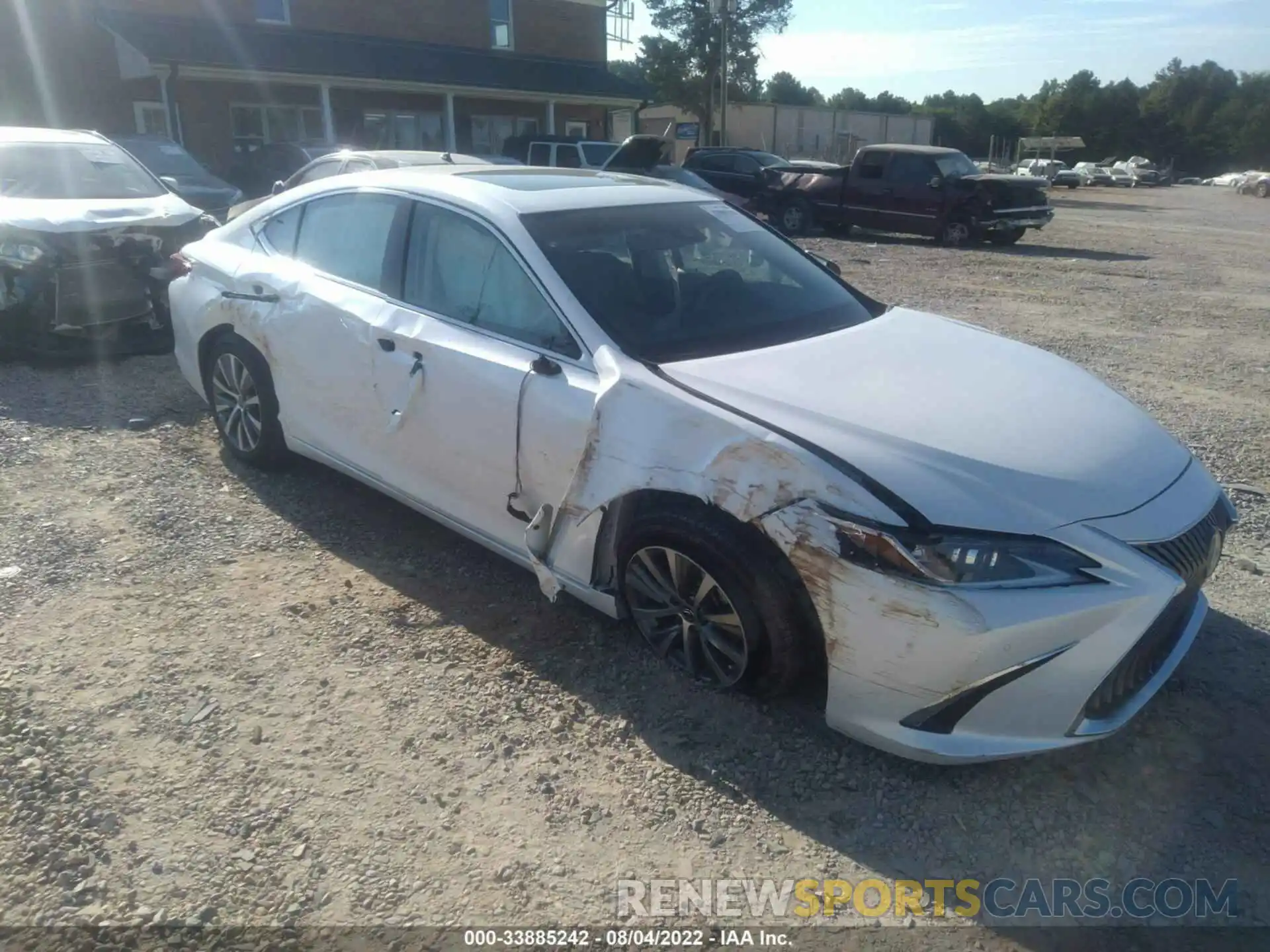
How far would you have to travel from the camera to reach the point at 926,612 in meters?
2.50

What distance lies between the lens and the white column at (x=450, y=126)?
85.2 feet

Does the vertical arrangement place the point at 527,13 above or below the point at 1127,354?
above

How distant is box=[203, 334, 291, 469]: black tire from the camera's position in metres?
4.61

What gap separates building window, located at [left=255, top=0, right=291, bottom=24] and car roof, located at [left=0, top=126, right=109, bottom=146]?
18.1 m

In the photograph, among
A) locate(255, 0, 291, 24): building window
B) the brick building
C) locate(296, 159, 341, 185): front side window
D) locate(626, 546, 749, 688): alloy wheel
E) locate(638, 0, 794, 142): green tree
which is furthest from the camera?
locate(638, 0, 794, 142): green tree

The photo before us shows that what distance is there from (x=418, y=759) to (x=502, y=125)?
28353mm

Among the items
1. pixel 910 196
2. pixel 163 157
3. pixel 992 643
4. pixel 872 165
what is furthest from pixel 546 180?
pixel 872 165

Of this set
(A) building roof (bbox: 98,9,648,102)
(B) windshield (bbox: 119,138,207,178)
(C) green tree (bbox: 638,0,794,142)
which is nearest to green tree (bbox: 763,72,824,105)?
(C) green tree (bbox: 638,0,794,142)

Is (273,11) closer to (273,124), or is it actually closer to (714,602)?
(273,124)

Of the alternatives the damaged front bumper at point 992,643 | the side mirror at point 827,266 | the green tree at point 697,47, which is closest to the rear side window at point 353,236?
the side mirror at point 827,266

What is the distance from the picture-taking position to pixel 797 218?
18234 mm

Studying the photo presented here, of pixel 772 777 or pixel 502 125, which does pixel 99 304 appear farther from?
pixel 502 125

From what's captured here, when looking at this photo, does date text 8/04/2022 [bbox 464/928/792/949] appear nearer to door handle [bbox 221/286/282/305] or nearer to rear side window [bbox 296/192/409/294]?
rear side window [bbox 296/192/409/294]

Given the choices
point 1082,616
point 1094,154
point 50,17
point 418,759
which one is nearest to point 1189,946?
point 1082,616
